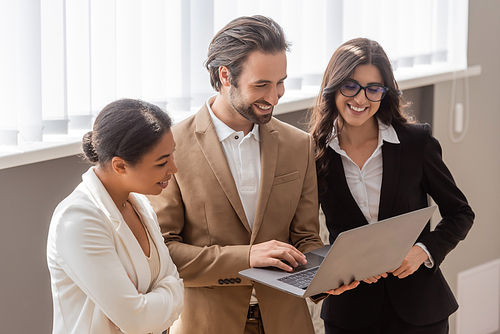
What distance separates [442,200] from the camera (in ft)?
6.14

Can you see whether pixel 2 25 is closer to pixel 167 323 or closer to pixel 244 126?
pixel 244 126

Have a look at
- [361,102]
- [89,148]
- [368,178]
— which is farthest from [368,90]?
[89,148]

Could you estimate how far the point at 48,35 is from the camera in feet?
5.86

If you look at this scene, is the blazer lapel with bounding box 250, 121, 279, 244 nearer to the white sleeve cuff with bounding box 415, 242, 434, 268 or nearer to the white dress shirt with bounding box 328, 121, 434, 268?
the white dress shirt with bounding box 328, 121, 434, 268

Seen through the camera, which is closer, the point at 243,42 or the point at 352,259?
the point at 352,259

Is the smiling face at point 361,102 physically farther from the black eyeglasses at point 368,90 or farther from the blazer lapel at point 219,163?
the blazer lapel at point 219,163

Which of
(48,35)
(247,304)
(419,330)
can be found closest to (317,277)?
(247,304)

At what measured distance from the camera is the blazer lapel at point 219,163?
5.15 ft

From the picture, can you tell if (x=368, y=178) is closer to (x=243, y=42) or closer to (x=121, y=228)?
(x=243, y=42)

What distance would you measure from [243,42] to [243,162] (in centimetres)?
34

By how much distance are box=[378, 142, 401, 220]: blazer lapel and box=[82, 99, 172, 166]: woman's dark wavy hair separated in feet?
2.65

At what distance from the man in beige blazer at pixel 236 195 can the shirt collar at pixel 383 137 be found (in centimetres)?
22

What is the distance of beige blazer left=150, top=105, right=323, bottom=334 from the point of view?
5.10 ft

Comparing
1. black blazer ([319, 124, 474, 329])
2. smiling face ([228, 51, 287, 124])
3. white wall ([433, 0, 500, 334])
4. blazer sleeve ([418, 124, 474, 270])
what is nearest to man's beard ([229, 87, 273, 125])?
smiling face ([228, 51, 287, 124])
